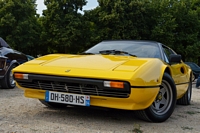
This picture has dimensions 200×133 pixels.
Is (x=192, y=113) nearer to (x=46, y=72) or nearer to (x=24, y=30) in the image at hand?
(x=46, y=72)

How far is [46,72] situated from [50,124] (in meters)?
0.65

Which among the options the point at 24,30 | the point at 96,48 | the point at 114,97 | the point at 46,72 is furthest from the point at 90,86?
the point at 24,30

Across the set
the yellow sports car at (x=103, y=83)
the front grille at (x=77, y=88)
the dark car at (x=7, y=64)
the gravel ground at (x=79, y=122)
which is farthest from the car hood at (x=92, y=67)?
the dark car at (x=7, y=64)

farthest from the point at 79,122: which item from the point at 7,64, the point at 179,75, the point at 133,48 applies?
the point at 7,64

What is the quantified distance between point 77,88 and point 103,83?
1.25ft

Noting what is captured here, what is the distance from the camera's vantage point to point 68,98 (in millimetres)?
3455

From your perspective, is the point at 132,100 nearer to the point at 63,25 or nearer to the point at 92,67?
the point at 92,67

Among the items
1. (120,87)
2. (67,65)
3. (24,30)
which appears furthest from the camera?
(24,30)

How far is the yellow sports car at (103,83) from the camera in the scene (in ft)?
10.5

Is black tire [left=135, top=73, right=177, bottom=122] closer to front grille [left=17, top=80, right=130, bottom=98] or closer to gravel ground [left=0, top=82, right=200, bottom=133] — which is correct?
gravel ground [left=0, top=82, right=200, bottom=133]

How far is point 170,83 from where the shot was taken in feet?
12.8

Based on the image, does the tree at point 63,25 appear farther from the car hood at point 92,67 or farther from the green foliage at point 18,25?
the car hood at point 92,67

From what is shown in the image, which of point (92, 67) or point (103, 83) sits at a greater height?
point (92, 67)

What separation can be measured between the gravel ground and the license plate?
0.85 ft
